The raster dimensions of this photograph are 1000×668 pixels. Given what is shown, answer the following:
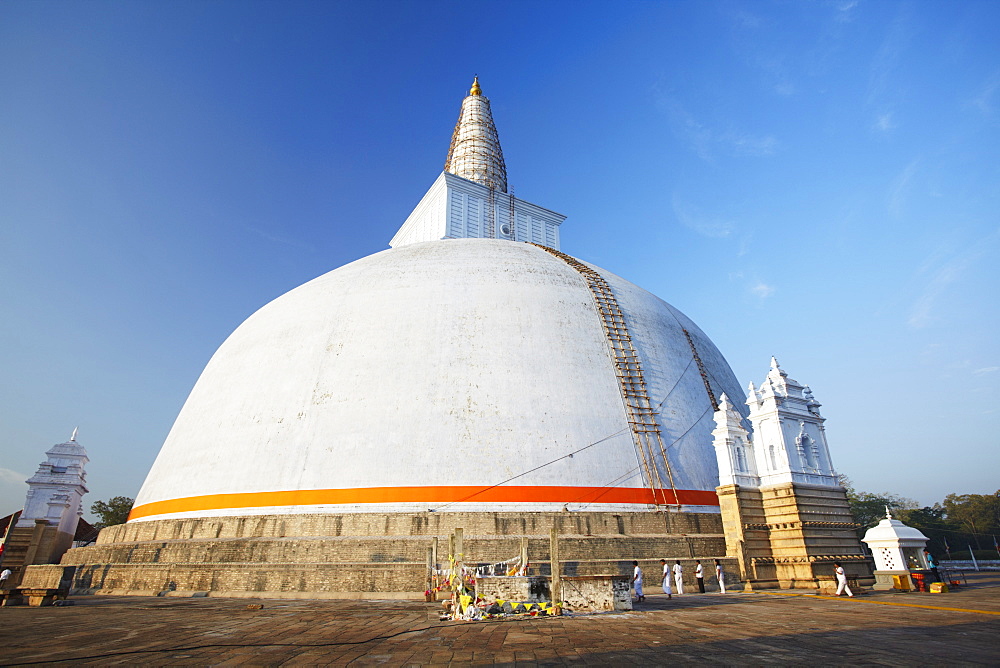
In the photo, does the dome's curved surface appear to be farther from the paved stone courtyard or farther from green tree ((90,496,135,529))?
green tree ((90,496,135,529))

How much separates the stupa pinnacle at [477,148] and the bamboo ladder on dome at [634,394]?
549 inches

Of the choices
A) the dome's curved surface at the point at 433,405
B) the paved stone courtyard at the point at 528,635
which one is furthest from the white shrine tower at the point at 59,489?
the paved stone courtyard at the point at 528,635

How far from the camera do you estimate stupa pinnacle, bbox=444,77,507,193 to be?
1178 inches

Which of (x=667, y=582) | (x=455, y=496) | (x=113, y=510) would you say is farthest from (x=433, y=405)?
(x=113, y=510)

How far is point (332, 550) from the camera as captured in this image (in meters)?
12.5

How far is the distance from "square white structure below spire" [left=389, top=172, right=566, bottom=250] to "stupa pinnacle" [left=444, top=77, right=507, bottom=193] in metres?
1.51

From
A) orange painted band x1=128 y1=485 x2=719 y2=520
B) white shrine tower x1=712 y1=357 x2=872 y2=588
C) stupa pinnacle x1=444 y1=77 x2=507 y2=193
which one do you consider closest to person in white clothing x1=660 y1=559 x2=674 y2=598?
orange painted band x1=128 y1=485 x2=719 y2=520

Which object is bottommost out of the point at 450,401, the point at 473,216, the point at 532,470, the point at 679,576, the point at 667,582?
the point at 667,582

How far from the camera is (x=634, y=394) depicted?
592 inches

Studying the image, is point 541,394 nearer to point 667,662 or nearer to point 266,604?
point 266,604

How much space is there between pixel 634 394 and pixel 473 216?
15.0 meters

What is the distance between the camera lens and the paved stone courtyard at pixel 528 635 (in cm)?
534

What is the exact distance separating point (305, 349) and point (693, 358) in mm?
12358

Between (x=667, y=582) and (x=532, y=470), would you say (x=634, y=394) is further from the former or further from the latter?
(x=667, y=582)
